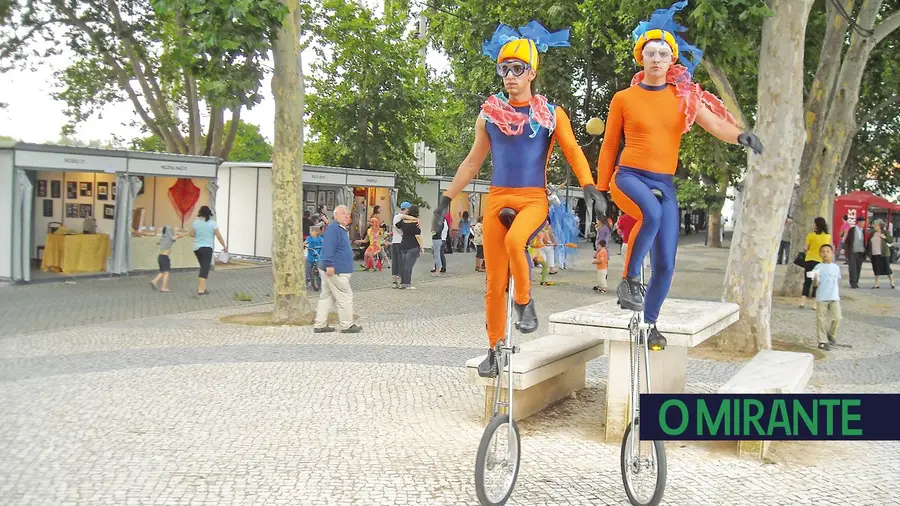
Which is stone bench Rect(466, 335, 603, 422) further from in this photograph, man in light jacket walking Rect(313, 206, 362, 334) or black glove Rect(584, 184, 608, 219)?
man in light jacket walking Rect(313, 206, 362, 334)

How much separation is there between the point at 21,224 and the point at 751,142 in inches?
671

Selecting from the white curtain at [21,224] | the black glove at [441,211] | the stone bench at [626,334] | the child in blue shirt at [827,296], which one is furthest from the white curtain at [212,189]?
the black glove at [441,211]

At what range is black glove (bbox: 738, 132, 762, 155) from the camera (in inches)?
167

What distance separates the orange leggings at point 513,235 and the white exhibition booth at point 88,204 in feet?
50.4

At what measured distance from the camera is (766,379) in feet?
22.7

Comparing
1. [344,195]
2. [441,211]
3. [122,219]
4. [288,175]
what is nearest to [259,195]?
[344,195]

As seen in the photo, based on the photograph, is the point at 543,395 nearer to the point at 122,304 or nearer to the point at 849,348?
the point at 849,348

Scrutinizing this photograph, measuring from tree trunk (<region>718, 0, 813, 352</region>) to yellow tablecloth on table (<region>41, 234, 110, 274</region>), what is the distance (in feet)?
50.1

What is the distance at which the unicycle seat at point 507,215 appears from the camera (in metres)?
4.78

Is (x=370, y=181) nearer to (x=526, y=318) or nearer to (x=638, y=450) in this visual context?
(x=526, y=318)

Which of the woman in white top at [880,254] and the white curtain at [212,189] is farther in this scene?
the woman in white top at [880,254]

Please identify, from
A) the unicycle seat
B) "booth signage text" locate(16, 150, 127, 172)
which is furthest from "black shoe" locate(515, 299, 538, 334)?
"booth signage text" locate(16, 150, 127, 172)

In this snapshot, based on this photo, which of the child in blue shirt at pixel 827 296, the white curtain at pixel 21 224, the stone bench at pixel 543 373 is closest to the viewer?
the stone bench at pixel 543 373

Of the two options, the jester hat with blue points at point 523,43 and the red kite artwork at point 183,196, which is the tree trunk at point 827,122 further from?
the red kite artwork at point 183,196
